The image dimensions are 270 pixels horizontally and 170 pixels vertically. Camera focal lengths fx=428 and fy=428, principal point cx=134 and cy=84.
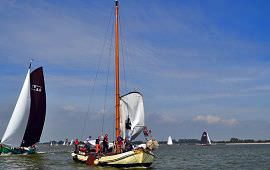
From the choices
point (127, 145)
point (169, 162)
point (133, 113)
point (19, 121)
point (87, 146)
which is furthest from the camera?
point (19, 121)

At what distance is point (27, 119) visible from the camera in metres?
67.3

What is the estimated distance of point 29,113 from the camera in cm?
6731

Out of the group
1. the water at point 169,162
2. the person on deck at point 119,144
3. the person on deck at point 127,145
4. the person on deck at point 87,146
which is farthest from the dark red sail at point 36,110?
the person on deck at point 127,145

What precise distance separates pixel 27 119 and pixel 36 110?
2009 millimetres

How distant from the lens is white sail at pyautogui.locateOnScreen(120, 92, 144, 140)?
37.2 metres

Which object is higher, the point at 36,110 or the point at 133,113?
the point at 36,110

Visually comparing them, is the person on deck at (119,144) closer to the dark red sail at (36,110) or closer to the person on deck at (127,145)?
the person on deck at (127,145)

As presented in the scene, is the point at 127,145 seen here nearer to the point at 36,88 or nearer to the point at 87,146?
the point at 87,146

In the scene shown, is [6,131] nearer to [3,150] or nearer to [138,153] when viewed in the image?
[3,150]

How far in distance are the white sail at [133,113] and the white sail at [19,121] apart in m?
32.1

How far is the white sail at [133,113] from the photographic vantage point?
1464 inches

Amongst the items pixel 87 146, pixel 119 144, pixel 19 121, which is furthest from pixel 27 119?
pixel 119 144

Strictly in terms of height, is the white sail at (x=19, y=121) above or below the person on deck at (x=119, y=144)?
above

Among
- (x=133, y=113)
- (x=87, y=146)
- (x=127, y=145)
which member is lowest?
(x=127, y=145)
